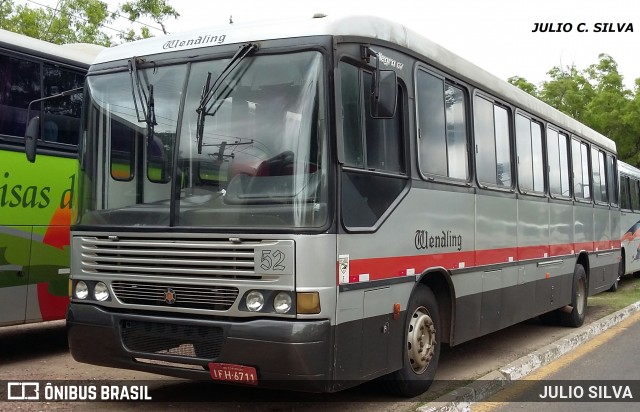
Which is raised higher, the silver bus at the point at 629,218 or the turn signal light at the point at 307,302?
the silver bus at the point at 629,218

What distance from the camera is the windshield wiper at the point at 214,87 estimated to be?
17.8 ft

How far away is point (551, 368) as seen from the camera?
27.0 ft

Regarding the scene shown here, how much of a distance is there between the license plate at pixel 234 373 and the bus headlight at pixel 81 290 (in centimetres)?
137

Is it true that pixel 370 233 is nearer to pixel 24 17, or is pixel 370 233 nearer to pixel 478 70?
pixel 478 70

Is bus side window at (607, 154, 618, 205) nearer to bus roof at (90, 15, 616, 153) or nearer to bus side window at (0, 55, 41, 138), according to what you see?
bus roof at (90, 15, 616, 153)

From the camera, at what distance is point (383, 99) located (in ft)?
17.7

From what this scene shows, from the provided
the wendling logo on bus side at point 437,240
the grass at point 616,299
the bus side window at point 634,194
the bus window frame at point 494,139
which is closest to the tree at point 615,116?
the bus side window at point 634,194

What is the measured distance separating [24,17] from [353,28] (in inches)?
736

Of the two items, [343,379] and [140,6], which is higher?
[140,6]

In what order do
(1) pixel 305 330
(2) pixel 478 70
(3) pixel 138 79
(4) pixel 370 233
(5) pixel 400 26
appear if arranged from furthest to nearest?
(2) pixel 478 70 < (5) pixel 400 26 < (3) pixel 138 79 < (4) pixel 370 233 < (1) pixel 305 330

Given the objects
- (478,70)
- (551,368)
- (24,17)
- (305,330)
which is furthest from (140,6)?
(305,330)

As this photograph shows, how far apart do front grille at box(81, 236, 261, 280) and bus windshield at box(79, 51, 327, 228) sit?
5.7 inches

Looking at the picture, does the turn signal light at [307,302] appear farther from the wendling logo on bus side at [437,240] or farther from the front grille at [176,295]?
the wendling logo on bus side at [437,240]

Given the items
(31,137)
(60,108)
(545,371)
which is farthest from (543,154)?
(31,137)
